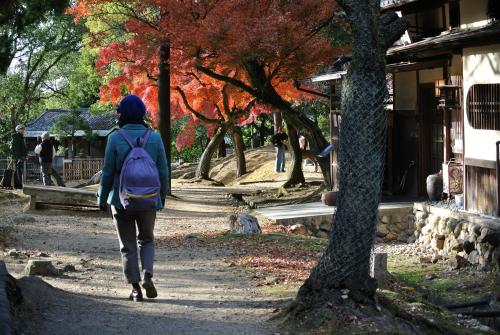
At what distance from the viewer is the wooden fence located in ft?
114

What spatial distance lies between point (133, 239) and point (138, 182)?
2.09 feet

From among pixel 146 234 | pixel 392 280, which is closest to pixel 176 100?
pixel 392 280

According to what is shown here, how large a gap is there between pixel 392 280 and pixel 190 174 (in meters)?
24.1

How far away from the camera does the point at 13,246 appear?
34.1 feet

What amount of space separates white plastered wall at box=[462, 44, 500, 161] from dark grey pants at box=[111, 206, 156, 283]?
26.1 feet

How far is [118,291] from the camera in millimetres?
7410

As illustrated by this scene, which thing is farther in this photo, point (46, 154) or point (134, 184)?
point (46, 154)

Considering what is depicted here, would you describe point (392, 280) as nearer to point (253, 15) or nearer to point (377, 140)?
point (377, 140)

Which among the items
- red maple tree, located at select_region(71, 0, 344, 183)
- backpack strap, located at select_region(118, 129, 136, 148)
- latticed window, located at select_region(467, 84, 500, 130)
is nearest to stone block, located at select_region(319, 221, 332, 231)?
red maple tree, located at select_region(71, 0, 344, 183)

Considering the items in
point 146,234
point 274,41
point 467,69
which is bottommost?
point 146,234

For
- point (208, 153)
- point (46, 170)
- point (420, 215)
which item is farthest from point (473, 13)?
point (208, 153)

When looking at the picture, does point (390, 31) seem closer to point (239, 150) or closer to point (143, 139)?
point (143, 139)

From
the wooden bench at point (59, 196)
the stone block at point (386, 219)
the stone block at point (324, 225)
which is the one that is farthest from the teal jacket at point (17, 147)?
the stone block at point (386, 219)

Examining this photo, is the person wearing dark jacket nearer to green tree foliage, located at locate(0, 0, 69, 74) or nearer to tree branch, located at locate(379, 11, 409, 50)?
green tree foliage, located at locate(0, 0, 69, 74)
